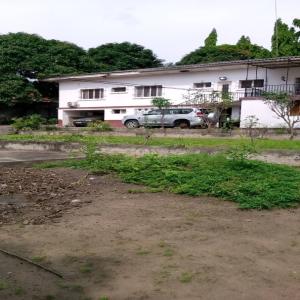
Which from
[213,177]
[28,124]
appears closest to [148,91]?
[28,124]

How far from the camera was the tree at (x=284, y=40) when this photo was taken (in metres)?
37.5

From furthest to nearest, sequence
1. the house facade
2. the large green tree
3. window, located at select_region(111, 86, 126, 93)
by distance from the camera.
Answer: the large green tree → window, located at select_region(111, 86, 126, 93) → the house facade

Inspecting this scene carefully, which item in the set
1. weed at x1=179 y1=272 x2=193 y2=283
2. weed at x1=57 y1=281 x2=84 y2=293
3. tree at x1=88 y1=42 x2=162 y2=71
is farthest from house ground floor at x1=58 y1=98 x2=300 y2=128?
weed at x1=57 y1=281 x2=84 y2=293

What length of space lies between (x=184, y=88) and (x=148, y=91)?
11.2 feet

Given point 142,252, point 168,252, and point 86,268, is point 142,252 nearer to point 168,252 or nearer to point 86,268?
point 168,252

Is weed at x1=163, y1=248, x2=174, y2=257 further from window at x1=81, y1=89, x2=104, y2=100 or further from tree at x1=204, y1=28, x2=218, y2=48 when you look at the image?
tree at x1=204, y1=28, x2=218, y2=48

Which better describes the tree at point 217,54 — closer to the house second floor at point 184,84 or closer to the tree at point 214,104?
the house second floor at point 184,84

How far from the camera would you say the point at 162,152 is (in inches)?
581

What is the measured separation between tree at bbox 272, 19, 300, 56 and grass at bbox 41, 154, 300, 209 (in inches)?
1157

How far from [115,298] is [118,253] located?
3.61 feet

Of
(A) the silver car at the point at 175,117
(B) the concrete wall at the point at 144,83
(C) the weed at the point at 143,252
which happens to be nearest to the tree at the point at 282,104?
(A) the silver car at the point at 175,117

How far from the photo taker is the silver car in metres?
27.9

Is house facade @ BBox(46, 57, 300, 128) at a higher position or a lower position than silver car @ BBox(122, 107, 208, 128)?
higher

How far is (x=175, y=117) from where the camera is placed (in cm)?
2859
